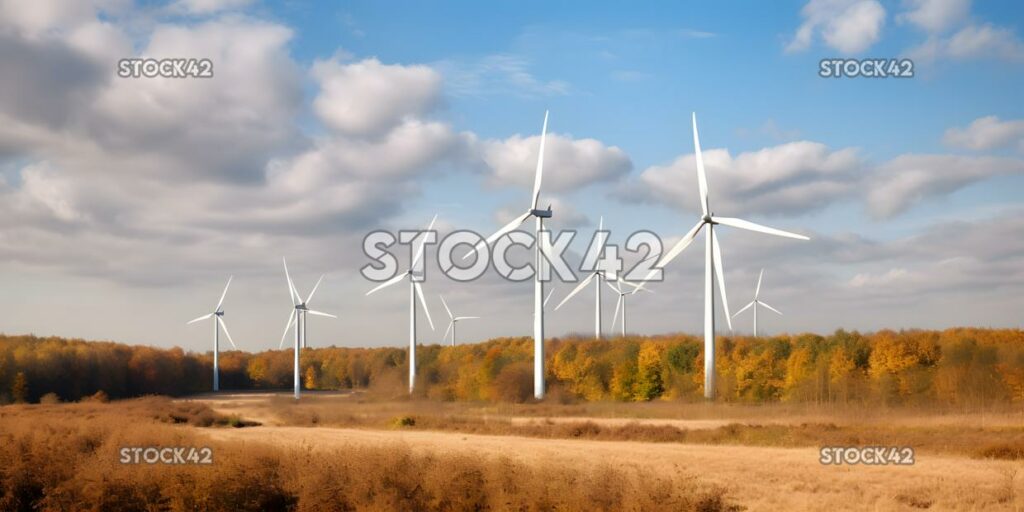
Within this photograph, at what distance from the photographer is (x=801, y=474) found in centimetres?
2828

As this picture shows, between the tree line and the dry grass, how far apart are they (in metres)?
39.5

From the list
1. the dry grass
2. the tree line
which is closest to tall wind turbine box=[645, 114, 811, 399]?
the tree line

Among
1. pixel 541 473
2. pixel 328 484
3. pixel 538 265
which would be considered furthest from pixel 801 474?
pixel 538 265

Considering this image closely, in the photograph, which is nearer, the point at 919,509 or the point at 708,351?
the point at 919,509

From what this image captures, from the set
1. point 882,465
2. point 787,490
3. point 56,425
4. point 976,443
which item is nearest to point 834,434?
point 976,443

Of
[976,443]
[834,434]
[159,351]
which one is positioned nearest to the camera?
[976,443]

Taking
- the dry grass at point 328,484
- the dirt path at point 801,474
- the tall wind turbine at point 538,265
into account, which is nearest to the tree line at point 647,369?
the tall wind turbine at point 538,265

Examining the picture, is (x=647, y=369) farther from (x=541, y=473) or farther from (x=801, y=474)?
(x=541, y=473)

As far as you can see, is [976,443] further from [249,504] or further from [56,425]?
[56,425]

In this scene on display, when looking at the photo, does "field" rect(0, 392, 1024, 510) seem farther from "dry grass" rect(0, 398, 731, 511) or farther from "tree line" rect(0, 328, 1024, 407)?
"tree line" rect(0, 328, 1024, 407)

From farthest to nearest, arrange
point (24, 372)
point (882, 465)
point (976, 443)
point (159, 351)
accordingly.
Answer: point (159, 351), point (24, 372), point (976, 443), point (882, 465)

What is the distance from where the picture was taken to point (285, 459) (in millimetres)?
26812

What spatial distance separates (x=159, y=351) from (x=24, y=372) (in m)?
29.6

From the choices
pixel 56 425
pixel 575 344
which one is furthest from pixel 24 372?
pixel 56 425
